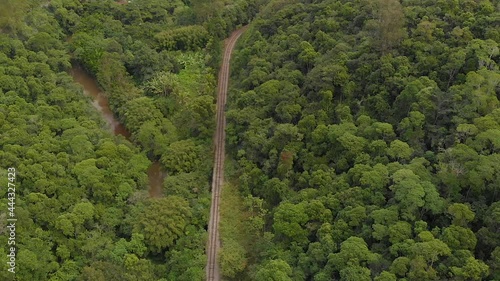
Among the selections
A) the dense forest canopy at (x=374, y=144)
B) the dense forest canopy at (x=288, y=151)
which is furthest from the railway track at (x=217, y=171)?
A: the dense forest canopy at (x=374, y=144)

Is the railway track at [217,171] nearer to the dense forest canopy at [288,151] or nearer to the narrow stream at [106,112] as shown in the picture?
the dense forest canopy at [288,151]

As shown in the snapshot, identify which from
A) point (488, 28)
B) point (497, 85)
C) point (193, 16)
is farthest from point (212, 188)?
point (193, 16)

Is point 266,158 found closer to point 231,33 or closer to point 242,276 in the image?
point 242,276

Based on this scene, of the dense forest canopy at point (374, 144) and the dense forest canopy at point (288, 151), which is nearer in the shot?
the dense forest canopy at point (374, 144)

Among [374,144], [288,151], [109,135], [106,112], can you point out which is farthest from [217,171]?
[106,112]

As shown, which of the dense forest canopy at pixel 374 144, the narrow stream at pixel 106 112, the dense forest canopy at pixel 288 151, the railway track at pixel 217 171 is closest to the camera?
the dense forest canopy at pixel 374 144

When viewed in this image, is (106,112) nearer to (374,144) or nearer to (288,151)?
(288,151)

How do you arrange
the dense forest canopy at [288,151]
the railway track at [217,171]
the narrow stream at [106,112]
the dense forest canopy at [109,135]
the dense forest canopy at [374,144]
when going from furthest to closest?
the narrow stream at [106,112] < the railway track at [217,171] < the dense forest canopy at [109,135] < the dense forest canopy at [288,151] < the dense forest canopy at [374,144]
